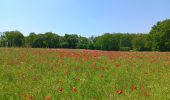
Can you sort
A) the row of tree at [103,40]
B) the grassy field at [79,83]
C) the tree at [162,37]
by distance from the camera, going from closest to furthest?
1. the grassy field at [79,83]
2. the tree at [162,37]
3. the row of tree at [103,40]

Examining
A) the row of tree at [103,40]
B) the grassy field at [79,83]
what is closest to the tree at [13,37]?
the row of tree at [103,40]

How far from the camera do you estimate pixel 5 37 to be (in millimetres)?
109562

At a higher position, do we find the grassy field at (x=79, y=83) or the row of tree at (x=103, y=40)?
the row of tree at (x=103, y=40)

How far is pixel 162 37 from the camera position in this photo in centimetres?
7150

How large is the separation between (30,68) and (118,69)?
3.04m

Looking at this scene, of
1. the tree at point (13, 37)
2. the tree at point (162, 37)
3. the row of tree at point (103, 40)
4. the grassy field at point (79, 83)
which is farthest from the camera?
the tree at point (13, 37)

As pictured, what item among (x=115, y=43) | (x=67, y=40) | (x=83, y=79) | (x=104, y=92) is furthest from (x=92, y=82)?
(x=115, y=43)

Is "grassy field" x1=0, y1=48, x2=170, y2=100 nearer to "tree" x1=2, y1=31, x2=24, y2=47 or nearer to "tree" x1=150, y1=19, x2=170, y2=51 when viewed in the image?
"tree" x1=150, y1=19, x2=170, y2=51

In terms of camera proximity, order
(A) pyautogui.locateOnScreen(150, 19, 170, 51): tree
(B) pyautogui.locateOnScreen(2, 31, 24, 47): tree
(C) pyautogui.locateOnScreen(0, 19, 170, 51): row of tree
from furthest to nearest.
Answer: (B) pyautogui.locateOnScreen(2, 31, 24, 47): tree
(C) pyautogui.locateOnScreen(0, 19, 170, 51): row of tree
(A) pyautogui.locateOnScreen(150, 19, 170, 51): tree

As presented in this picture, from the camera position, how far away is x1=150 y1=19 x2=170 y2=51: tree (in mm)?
71000

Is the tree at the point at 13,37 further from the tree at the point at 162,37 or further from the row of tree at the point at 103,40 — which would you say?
the tree at the point at 162,37

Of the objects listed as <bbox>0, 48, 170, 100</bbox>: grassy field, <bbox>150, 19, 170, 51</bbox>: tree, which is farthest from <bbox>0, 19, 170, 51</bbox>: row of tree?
<bbox>0, 48, 170, 100</bbox>: grassy field

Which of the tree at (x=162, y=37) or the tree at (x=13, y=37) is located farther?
the tree at (x=13, y=37)

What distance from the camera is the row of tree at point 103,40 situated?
238ft
